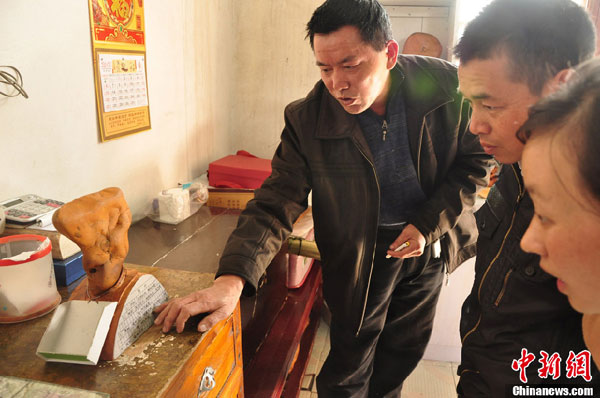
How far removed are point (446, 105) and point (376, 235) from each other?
0.49 m

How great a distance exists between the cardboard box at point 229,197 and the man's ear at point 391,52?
97 centimetres

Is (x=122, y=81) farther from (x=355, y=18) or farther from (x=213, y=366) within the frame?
(x=213, y=366)

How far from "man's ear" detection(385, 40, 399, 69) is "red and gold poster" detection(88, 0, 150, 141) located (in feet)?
3.24

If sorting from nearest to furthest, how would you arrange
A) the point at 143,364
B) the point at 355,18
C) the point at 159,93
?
the point at 143,364, the point at 355,18, the point at 159,93

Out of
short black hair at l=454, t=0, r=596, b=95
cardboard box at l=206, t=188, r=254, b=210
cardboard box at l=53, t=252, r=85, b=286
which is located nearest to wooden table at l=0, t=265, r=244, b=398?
cardboard box at l=53, t=252, r=85, b=286

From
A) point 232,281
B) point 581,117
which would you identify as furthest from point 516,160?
point 232,281

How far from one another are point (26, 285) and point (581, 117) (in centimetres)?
100

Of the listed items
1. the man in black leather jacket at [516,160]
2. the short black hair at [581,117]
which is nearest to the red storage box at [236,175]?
the man in black leather jacket at [516,160]

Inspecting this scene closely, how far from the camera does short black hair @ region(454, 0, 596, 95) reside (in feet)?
2.57

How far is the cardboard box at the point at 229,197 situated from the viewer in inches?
79.5

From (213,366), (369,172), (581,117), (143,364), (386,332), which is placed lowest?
(386,332)

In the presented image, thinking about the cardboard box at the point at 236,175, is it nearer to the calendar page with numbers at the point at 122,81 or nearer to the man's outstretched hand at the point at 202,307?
the calendar page with numbers at the point at 122,81

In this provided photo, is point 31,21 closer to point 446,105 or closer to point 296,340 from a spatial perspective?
point 446,105

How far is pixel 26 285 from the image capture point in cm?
83
